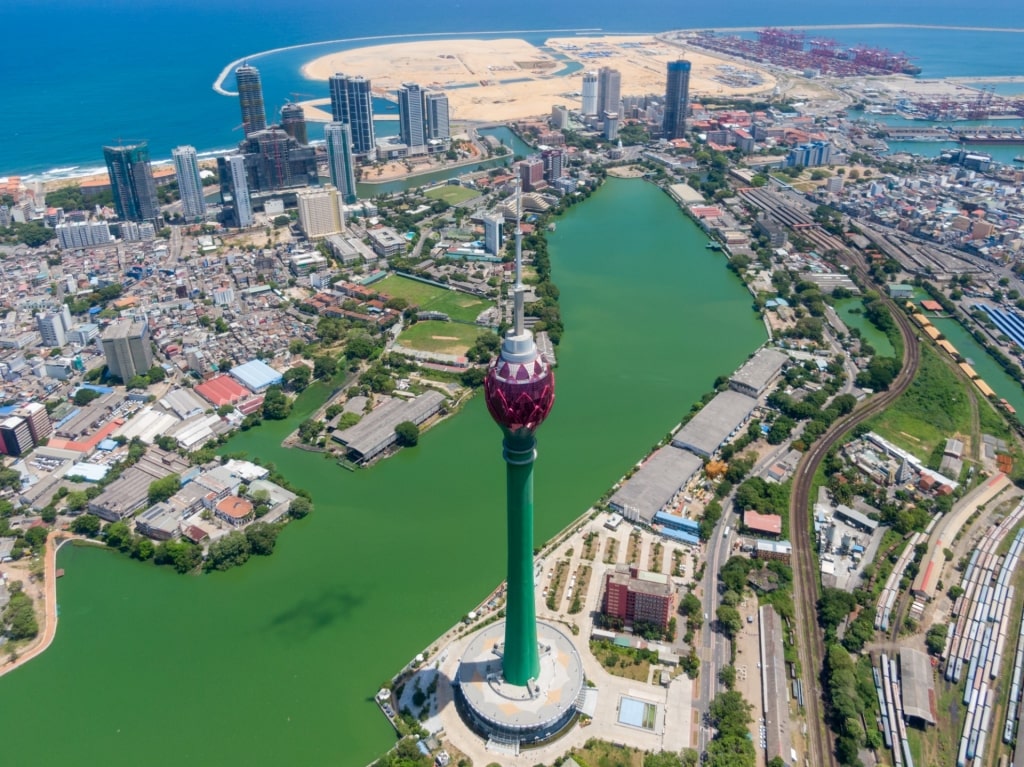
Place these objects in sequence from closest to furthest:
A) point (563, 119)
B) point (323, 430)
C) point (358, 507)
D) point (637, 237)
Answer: point (358, 507) < point (323, 430) < point (637, 237) < point (563, 119)

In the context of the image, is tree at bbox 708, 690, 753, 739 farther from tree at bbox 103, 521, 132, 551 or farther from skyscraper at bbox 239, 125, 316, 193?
skyscraper at bbox 239, 125, 316, 193

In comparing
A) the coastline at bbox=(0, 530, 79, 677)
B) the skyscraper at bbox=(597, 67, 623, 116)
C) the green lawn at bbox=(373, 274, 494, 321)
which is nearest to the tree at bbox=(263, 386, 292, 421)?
the coastline at bbox=(0, 530, 79, 677)

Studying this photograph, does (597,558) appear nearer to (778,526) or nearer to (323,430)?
(778,526)

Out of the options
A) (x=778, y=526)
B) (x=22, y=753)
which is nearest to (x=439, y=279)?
(x=778, y=526)

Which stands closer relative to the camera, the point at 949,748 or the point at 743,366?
the point at 949,748

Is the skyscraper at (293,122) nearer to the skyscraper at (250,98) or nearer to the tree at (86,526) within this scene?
the skyscraper at (250,98)

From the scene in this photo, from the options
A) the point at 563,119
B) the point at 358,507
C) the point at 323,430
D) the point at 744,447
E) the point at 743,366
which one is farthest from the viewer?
the point at 563,119
